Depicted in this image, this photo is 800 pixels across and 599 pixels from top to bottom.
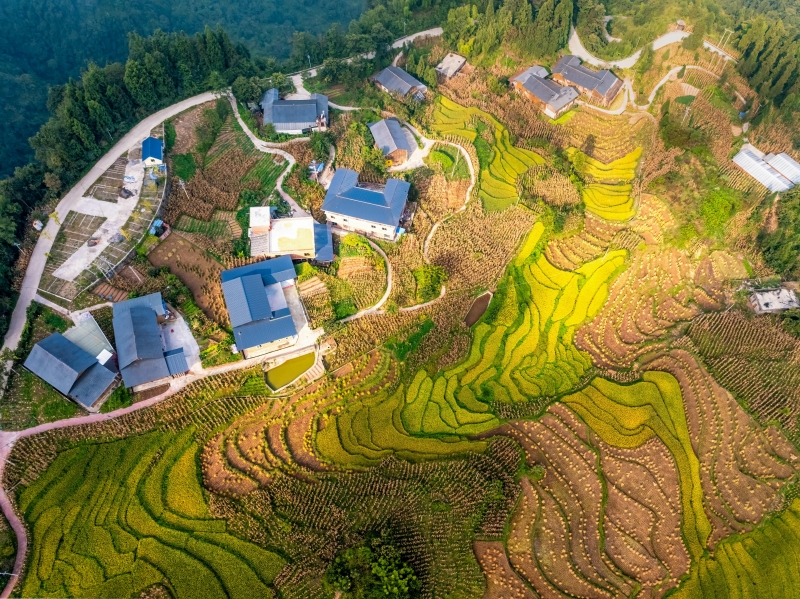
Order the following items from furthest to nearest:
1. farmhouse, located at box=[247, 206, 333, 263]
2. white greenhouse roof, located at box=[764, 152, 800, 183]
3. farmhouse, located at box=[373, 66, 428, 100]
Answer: farmhouse, located at box=[373, 66, 428, 100] → white greenhouse roof, located at box=[764, 152, 800, 183] → farmhouse, located at box=[247, 206, 333, 263]

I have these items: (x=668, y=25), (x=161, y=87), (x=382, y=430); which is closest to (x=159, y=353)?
(x=382, y=430)

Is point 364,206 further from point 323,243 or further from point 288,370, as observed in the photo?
point 288,370

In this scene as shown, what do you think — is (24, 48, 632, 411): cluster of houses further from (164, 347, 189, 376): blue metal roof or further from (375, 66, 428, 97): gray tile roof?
(375, 66, 428, 97): gray tile roof

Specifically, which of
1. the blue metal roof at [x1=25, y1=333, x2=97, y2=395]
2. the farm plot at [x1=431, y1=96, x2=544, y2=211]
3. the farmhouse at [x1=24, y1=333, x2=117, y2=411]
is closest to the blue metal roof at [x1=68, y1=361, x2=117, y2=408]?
the farmhouse at [x1=24, y1=333, x2=117, y2=411]

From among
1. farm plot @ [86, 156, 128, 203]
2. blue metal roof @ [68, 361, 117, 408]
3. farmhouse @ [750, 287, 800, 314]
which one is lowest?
blue metal roof @ [68, 361, 117, 408]

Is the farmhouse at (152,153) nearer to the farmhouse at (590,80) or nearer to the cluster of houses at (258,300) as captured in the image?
the cluster of houses at (258,300)

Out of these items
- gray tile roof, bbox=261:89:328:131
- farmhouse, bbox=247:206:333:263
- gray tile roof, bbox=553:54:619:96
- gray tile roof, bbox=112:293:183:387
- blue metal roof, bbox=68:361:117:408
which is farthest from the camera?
gray tile roof, bbox=553:54:619:96
